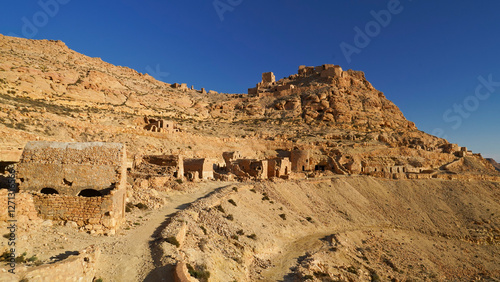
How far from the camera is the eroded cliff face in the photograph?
11.2 m

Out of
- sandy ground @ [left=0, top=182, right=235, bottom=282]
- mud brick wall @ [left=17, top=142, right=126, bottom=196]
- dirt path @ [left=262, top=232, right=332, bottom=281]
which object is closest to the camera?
sandy ground @ [left=0, top=182, right=235, bottom=282]

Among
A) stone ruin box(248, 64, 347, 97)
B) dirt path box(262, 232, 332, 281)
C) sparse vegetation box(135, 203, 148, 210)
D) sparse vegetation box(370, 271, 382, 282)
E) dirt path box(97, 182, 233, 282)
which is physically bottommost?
sparse vegetation box(370, 271, 382, 282)

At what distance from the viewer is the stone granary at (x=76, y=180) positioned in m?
8.38

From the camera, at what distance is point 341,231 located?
18984mm

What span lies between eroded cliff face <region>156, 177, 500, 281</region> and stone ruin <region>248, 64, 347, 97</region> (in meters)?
39.7

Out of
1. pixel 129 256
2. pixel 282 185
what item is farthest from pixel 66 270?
pixel 282 185

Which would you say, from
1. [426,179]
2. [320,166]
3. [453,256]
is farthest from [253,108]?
[453,256]

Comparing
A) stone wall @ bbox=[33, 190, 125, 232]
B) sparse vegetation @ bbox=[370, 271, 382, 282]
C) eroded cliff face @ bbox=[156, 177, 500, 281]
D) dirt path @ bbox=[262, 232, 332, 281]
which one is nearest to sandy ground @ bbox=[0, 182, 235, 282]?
stone wall @ bbox=[33, 190, 125, 232]

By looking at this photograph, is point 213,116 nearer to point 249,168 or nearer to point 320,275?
point 249,168

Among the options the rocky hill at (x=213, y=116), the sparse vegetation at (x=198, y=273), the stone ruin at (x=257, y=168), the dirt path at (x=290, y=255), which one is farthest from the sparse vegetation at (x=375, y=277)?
the rocky hill at (x=213, y=116)

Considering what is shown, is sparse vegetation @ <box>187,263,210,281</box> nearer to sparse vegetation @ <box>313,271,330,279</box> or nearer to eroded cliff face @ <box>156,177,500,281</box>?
eroded cliff face @ <box>156,177,500,281</box>

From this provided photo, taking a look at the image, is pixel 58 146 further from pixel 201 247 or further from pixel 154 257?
pixel 201 247

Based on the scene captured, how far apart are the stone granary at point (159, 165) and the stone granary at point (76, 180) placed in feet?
26.3

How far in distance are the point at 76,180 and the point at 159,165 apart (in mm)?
10013
